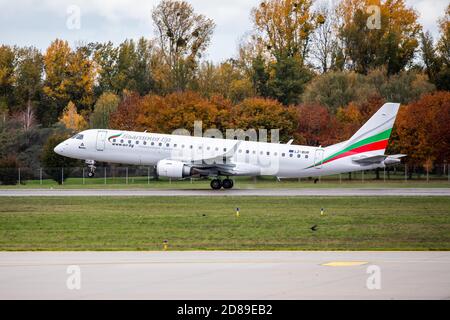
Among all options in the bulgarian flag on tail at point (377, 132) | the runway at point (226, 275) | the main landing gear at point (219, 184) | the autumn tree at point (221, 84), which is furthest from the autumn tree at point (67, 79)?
the runway at point (226, 275)

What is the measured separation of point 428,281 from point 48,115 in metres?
108

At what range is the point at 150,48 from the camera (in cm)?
12375

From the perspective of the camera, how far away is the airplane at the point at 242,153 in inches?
2154

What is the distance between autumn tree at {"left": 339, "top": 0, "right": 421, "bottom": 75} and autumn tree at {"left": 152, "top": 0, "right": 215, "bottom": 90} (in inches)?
719

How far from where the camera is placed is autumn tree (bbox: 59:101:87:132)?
109 metres

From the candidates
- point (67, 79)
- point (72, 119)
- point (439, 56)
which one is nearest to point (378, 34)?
point (439, 56)

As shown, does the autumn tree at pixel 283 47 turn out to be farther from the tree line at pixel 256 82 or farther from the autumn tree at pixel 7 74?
the autumn tree at pixel 7 74

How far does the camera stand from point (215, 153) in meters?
55.2

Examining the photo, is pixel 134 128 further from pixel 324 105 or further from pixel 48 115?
pixel 48 115

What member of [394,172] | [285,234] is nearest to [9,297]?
[285,234]

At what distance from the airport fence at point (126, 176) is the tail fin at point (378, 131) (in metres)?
15.6

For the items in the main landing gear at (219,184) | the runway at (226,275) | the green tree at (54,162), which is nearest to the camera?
the runway at (226,275)

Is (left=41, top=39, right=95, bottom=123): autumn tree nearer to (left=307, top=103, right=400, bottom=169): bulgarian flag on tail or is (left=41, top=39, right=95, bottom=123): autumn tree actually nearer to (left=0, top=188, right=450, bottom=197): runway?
(left=0, top=188, right=450, bottom=197): runway

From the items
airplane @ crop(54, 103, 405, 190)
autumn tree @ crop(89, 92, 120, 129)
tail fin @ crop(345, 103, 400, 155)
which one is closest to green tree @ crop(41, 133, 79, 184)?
airplane @ crop(54, 103, 405, 190)
